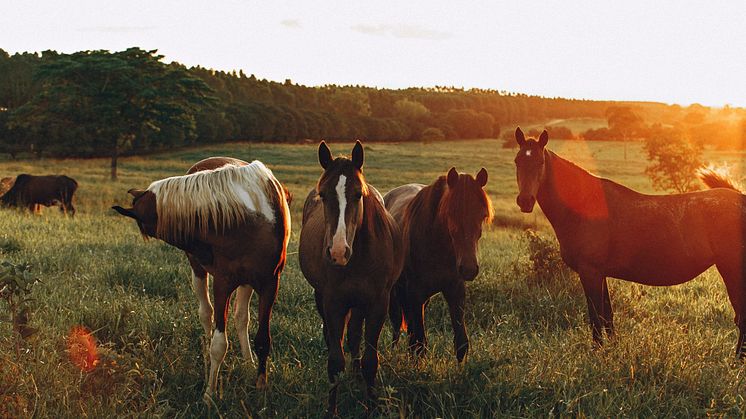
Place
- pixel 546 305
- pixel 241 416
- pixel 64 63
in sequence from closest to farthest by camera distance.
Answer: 1. pixel 241 416
2. pixel 546 305
3. pixel 64 63

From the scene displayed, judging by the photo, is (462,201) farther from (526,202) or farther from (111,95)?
(111,95)

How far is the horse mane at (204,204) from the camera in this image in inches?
176

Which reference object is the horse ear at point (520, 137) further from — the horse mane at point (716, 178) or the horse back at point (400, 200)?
the horse mane at point (716, 178)

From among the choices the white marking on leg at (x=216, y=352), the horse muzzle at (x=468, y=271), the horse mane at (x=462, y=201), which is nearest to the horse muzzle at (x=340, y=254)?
the horse muzzle at (x=468, y=271)

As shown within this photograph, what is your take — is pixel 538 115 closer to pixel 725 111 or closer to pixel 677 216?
pixel 725 111

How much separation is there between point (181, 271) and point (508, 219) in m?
14.3

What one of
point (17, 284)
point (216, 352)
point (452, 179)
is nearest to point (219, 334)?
point (216, 352)

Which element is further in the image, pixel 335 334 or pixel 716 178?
pixel 716 178

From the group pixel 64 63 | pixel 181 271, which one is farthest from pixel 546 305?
pixel 64 63

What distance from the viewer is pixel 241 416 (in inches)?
156

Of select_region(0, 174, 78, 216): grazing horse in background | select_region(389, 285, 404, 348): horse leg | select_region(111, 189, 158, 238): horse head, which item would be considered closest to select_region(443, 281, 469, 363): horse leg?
select_region(389, 285, 404, 348): horse leg

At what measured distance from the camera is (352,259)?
13.5 ft

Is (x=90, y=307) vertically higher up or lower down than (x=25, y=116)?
lower down

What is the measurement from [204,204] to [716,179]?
5539mm
